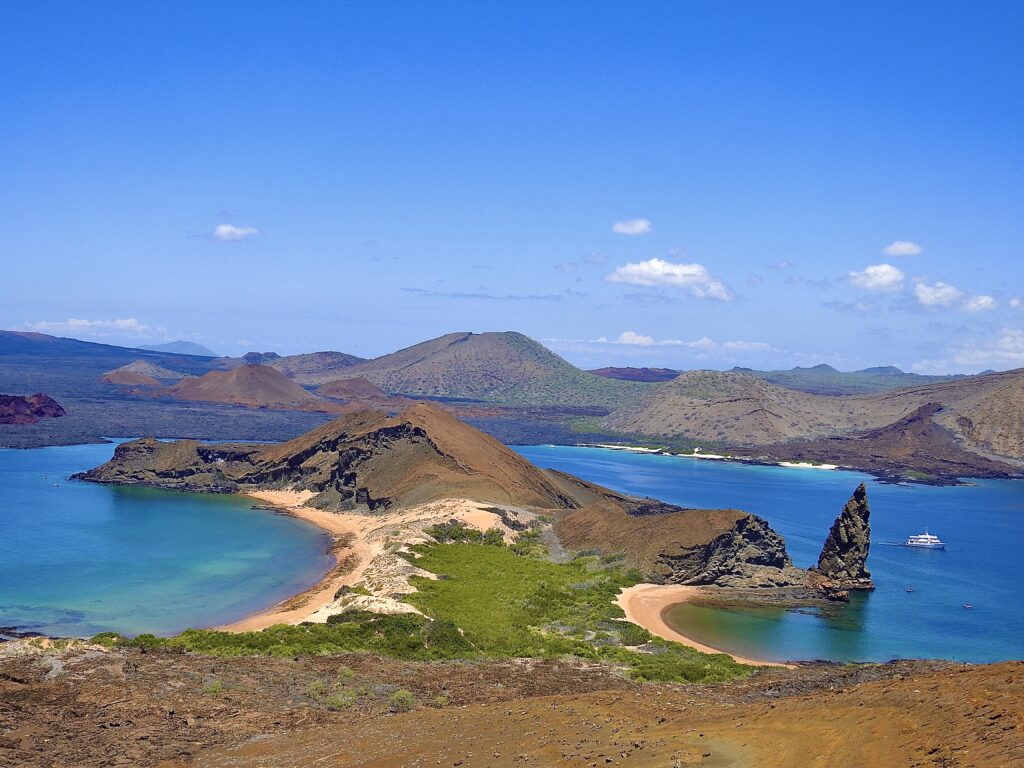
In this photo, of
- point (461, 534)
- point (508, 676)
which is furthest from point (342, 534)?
point (508, 676)

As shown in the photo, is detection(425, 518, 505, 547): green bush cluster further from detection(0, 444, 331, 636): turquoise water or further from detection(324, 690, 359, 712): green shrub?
detection(324, 690, 359, 712): green shrub

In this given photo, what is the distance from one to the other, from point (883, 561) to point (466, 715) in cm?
5512

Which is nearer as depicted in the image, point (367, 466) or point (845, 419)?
point (367, 466)

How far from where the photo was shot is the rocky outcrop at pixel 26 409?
149500mm

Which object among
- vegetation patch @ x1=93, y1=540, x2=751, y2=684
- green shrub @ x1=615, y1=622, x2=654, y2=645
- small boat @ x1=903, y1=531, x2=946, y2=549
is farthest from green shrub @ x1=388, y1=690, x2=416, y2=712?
small boat @ x1=903, y1=531, x2=946, y2=549

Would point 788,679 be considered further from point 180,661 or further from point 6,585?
point 6,585

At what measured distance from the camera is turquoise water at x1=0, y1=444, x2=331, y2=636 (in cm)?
4506

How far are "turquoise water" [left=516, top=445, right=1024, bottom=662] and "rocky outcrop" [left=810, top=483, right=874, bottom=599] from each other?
1609 mm

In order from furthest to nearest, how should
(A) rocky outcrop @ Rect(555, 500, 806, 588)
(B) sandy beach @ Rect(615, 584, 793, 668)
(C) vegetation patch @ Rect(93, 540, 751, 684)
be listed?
(A) rocky outcrop @ Rect(555, 500, 806, 588)
(B) sandy beach @ Rect(615, 584, 793, 668)
(C) vegetation patch @ Rect(93, 540, 751, 684)

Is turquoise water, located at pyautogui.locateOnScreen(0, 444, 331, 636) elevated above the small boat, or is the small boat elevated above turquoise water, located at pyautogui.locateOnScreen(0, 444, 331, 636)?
the small boat

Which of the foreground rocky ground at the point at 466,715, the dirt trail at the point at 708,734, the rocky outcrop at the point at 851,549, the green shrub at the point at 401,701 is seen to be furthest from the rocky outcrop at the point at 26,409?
the dirt trail at the point at 708,734

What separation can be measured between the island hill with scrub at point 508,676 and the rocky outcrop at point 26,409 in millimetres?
108979

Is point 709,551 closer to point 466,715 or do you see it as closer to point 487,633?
point 487,633

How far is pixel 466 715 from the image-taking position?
25.8 m
